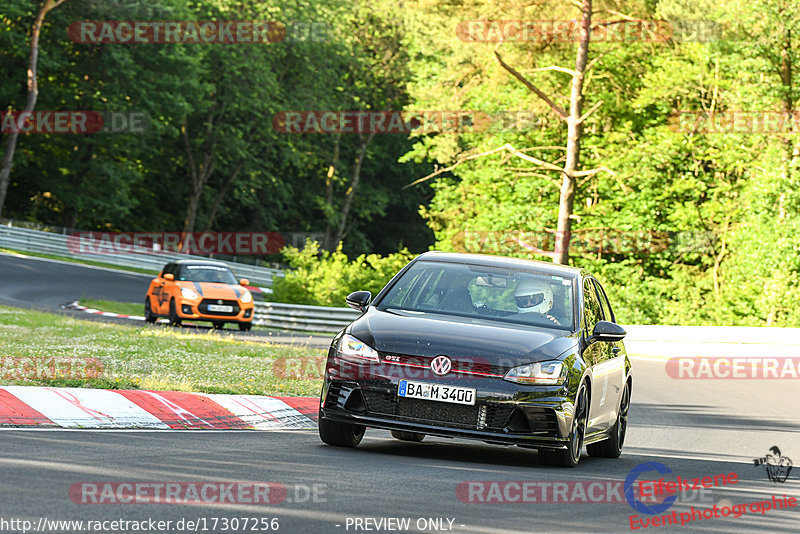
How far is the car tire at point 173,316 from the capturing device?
106 feet

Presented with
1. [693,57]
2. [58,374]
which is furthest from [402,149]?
[58,374]

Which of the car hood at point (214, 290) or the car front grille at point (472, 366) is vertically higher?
the car front grille at point (472, 366)

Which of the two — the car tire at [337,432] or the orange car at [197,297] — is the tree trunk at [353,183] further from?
the car tire at [337,432]

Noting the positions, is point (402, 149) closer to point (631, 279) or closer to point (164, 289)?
point (631, 279)

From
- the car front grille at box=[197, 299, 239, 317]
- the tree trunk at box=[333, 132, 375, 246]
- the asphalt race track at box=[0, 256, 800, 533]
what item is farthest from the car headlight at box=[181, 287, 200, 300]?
the tree trunk at box=[333, 132, 375, 246]

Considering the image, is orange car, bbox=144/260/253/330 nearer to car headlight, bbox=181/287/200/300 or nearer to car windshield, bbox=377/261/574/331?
car headlight, bbox=181/287/200/300

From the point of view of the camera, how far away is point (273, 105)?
71312 mm

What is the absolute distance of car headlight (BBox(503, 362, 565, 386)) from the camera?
9.89 metres

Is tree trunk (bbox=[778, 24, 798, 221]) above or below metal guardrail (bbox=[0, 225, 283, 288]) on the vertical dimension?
above

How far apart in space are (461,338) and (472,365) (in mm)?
285

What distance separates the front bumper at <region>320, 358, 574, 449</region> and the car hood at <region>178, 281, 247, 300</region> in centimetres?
2281

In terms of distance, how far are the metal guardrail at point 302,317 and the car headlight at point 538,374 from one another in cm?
2919

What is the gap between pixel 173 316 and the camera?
32.2 meters

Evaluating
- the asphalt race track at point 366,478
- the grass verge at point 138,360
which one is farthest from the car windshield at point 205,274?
the asphalt race track at point 366,478
